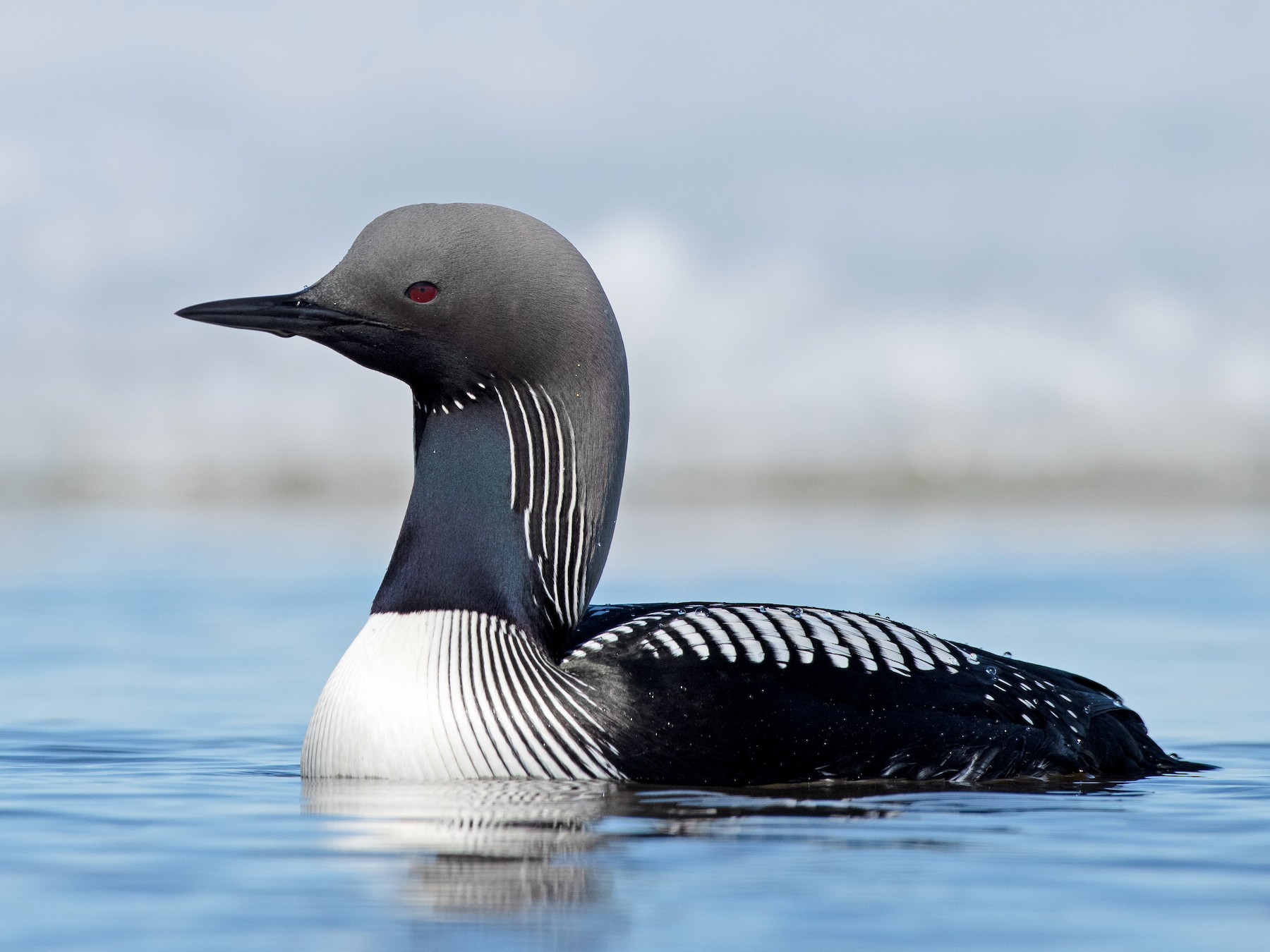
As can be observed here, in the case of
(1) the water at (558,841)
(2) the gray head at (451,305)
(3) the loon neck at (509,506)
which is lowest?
(1) the water at (558,841)

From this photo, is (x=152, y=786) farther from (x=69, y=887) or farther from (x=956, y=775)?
(x=956, y=775)

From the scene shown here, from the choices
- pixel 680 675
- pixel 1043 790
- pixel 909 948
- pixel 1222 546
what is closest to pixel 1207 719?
pixel 1043 790

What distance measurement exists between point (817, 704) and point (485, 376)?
1020mm

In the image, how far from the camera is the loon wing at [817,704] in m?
4.29

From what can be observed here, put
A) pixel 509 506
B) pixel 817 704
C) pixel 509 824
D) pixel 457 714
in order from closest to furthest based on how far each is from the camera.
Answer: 1. pixel 509 824
2. pixel 457 714
3. pixel 817 704
4. pixel 509 506

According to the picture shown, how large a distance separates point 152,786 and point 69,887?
1.22 meters

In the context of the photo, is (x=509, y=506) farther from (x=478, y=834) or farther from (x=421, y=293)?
(x=478, y=834)

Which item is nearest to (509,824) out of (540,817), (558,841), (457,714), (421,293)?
(540,817)

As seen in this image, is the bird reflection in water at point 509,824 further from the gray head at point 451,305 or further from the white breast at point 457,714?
the gray head at point 451,305

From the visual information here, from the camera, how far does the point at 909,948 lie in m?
2.83

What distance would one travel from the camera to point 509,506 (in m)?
4.50

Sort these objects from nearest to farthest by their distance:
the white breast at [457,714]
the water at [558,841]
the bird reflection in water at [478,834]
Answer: the water at [558,841] → the bird reflection in water at [478,834] → the white breast at [457,714]

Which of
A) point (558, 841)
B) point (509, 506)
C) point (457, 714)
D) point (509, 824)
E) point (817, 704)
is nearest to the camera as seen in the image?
point (558, 841)

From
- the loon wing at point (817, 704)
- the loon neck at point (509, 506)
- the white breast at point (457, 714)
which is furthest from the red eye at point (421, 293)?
the loon wing at point (817, 704)
